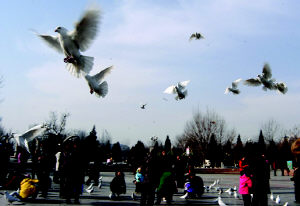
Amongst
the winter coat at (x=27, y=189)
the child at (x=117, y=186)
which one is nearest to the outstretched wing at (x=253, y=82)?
the child at (x=117, y=186)

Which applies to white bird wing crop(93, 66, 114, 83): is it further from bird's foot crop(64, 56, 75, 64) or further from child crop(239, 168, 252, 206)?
child crop(239, 168, 252, 206)

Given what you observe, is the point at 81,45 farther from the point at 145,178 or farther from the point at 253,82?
the point at 253,82

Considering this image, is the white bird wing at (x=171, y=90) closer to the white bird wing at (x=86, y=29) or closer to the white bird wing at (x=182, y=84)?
the white bird wing at (x=182, y=84)

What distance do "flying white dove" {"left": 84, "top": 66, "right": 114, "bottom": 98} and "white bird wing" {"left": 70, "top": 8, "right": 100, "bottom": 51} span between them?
5.83 ft

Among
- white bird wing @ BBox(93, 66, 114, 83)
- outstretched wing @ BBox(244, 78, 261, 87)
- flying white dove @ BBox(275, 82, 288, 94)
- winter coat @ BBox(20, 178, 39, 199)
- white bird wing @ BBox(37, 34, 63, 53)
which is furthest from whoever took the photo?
outstretched wing @ BBox(244, 78, 261, 87)

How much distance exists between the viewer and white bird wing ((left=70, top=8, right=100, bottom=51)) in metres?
10.0

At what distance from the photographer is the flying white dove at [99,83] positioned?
41.8 ft

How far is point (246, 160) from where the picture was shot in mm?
8742

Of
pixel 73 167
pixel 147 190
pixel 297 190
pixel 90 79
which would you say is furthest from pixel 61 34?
pixel 297 190

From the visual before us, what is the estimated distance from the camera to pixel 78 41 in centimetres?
1091

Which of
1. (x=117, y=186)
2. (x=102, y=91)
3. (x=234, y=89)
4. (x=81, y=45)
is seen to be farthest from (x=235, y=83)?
(x=81, y=45)

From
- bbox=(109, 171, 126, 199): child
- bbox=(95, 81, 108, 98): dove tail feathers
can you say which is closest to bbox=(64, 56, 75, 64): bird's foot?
bbox=(95, 81, 108, 98): dove tail feathers

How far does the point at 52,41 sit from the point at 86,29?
1731mm

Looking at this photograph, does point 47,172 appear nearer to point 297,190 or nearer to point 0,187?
point 0,187
